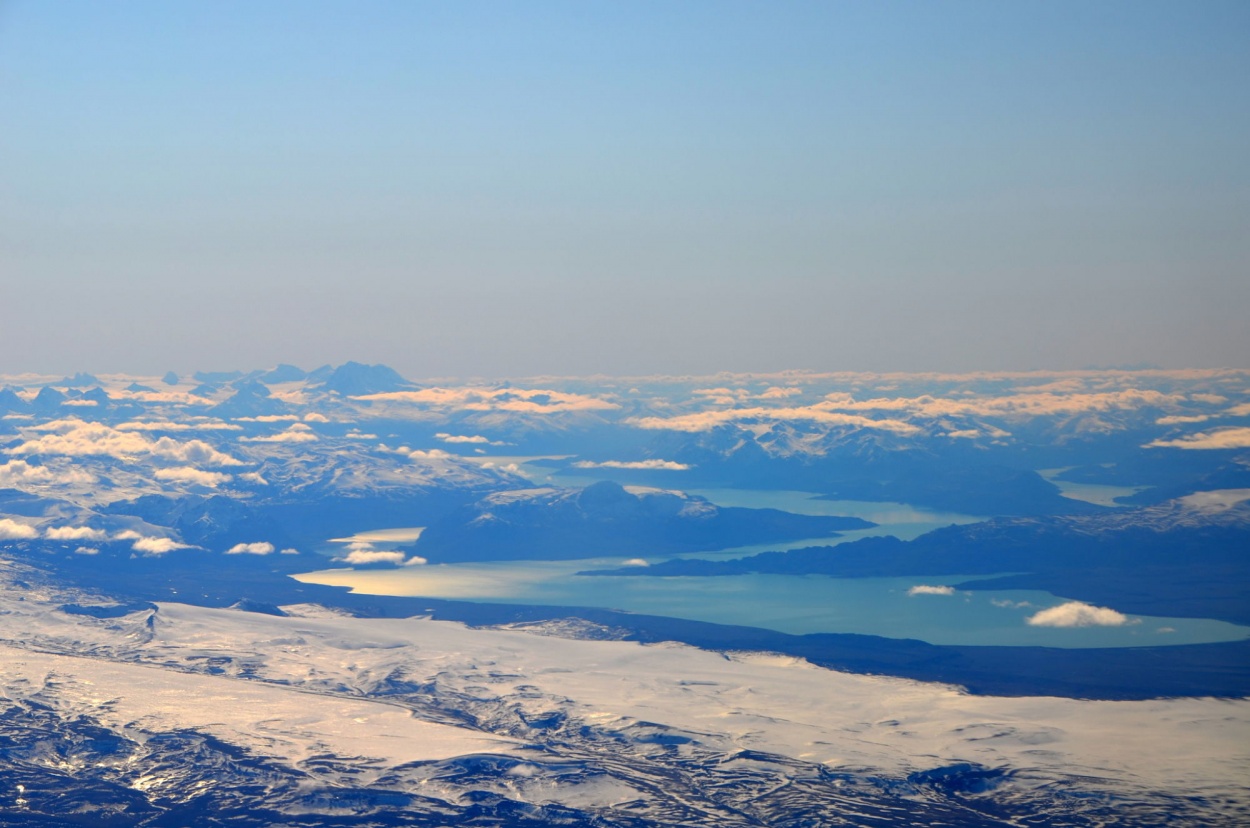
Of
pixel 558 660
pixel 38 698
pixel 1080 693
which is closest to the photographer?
pixel 38 698

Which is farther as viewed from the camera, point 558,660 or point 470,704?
point 558,660

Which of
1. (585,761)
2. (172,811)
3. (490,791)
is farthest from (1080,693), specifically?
(172,811)

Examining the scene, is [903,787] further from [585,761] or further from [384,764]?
[384,764]

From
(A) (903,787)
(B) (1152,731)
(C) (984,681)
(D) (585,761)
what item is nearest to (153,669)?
(D) (585,761)

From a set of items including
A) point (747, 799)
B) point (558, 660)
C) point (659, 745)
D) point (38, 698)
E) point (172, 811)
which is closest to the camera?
point (172, 811)

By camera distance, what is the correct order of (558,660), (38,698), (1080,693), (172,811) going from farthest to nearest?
(558,660) → (1080,693) → (38,698) → (172,811)

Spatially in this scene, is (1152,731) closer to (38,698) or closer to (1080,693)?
(1080,693)

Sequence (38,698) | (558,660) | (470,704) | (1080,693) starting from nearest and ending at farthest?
(38,698), (470,704), (1080,693), (558,660)

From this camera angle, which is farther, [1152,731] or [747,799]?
[1152,731]
